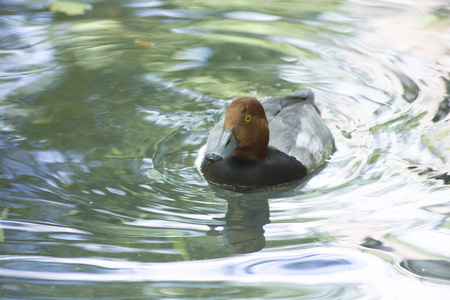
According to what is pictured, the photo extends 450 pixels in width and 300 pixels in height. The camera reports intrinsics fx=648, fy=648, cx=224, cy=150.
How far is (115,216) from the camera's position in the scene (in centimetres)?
496

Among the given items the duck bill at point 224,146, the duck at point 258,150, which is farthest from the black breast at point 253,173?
the duck bill at point 224,146

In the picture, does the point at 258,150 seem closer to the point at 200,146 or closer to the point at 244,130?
the point at 244,130

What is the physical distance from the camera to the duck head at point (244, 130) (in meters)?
5.57

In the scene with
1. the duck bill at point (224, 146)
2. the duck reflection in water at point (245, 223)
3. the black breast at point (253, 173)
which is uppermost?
the duck bill at point (224, 146)

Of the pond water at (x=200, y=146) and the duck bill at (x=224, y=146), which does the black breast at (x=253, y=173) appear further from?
the duck bill at (x=224, y=146)

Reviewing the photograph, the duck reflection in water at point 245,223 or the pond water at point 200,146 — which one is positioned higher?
the pond water at point 200,146

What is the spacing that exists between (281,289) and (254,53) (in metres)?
5.06

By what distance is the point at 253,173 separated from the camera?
18.6 feet

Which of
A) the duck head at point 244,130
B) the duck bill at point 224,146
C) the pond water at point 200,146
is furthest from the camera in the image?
the duck head at point 244,130

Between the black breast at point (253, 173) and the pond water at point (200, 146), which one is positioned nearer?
the pond water at point (200, 146)

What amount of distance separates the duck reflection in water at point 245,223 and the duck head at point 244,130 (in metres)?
0.43

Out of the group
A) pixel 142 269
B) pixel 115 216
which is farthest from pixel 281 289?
pixel 115 216

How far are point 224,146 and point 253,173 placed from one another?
401mm

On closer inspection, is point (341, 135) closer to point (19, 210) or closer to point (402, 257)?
point (402, 257)
